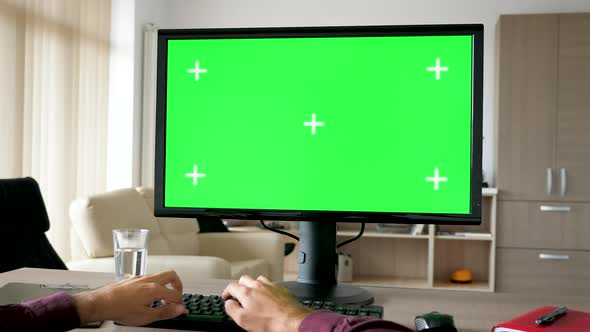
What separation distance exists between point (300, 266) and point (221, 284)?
7.6 inches

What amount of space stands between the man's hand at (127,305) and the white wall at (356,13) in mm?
3745

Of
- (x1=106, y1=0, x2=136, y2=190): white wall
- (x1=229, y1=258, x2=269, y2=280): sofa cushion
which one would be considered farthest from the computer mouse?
(x1=106, y1=0, x2=136, y2=190): white wall

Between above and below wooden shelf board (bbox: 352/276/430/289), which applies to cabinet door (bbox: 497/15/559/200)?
above

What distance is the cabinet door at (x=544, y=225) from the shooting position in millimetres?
4277

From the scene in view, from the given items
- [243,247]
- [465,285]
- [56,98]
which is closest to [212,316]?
[243,247]

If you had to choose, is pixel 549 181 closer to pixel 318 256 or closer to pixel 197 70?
pixel 318 256

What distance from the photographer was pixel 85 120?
13.4ft

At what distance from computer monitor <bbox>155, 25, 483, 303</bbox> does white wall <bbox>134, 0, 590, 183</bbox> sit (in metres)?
3.41

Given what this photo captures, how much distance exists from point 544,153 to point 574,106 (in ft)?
1.22

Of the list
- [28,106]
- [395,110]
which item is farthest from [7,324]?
[28,106]

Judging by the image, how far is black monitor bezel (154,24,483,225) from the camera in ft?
3.83

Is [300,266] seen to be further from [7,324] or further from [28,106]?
[28,106]

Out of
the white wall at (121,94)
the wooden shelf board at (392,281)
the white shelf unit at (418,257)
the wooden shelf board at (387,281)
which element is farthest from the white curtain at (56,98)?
the wooden shelf board at (392,281)

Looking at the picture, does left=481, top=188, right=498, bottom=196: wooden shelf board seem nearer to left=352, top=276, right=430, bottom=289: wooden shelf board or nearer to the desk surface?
left=352, top=276, right=430, bottom=289: wooden shelf board
